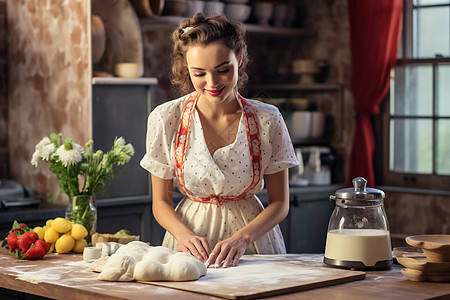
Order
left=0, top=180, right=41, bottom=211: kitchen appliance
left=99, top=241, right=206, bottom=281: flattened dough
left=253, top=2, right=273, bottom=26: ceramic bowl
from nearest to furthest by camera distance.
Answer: left=99, top=241, right=206, bottom=281: flattened dough, left=0, top=180, right=41, bottom=211: kitchen appliance, left=253, top=2, right=273, bottom=26: ceramic bowl

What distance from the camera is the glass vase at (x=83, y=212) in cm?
272

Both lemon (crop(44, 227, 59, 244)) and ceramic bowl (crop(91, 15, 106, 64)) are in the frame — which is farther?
ceramic bowl (crop(91, 15, 106, 64))

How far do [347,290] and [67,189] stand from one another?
3.97 feet

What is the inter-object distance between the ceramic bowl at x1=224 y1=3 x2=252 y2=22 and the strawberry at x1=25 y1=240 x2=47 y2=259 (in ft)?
9.40

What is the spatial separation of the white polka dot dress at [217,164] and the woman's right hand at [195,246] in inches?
9.3

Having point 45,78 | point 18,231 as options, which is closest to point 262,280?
point 18,231

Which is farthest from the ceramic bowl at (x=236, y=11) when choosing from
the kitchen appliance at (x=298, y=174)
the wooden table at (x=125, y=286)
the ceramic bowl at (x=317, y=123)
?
the wooden table at (x=125, y=286)

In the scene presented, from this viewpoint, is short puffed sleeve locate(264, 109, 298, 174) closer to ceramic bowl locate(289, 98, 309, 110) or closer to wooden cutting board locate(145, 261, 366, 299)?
wooden cutting board locate(145, 261, 366, 299)

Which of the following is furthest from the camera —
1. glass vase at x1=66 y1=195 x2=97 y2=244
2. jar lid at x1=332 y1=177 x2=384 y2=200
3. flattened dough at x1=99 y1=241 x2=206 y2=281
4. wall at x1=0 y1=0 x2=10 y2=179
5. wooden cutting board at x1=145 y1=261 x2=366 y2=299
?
wall at x1=0 y1=0 x2=10 y2=179

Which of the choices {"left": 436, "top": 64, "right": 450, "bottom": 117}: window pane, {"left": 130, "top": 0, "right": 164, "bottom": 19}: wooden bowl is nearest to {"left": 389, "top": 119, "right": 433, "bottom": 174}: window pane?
{"left": 436, "top": 64, "right": 450, "bottom": 117}: window pane

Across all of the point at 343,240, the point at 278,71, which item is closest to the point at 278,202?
the point at 343,240

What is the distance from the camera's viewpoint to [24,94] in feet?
14.4

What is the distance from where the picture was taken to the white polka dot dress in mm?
2664

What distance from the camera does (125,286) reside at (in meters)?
2.01
